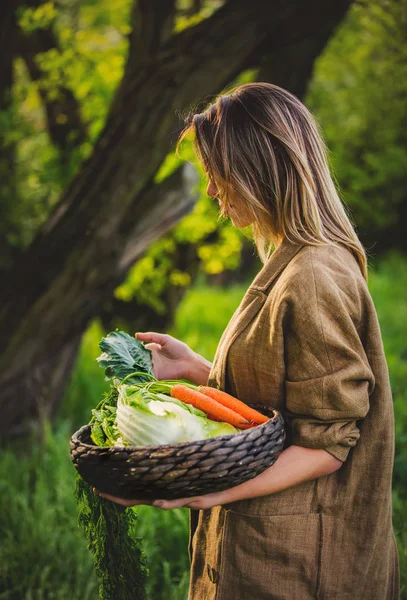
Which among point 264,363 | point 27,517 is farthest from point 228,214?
point 27,517

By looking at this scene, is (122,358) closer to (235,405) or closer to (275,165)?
(235,405)

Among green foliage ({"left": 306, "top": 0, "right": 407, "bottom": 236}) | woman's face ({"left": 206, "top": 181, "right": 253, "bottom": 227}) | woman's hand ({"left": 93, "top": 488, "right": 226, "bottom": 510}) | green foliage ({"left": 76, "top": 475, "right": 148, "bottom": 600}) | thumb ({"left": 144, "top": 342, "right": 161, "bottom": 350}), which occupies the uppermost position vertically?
woman's face ({"left": 206, "top": 181, "right": 253, "bottom": 227})

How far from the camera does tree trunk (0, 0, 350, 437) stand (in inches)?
152

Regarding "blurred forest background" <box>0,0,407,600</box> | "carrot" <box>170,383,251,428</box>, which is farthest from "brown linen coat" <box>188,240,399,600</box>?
"blurred forest background" <box>0,0,407,600</box>

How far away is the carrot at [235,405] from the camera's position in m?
1.88

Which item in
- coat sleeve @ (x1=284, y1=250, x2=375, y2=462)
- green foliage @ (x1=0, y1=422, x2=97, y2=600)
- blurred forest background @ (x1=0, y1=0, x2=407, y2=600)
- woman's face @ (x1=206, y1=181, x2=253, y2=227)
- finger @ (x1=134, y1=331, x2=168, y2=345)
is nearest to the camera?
coat sleeve @ (x1=284, y1=250, x2=375, y2=462)

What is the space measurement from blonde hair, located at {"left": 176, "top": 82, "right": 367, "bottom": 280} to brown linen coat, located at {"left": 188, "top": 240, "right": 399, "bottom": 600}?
78 mm

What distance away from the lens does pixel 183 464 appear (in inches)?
64.3

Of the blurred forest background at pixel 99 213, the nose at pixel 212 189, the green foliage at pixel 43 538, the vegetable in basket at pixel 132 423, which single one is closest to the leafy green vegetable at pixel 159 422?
the vegetable in basket at pixel 132 423

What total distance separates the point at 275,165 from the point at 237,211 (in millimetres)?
208

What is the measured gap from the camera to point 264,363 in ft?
6.15

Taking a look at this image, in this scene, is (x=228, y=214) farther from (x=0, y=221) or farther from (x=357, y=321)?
(x=0, y=221)

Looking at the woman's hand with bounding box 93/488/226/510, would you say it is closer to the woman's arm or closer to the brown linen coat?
the brown linen coat

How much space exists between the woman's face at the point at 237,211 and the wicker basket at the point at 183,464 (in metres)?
0.63
